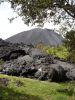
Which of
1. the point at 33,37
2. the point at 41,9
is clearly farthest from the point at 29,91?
the point at 33,37

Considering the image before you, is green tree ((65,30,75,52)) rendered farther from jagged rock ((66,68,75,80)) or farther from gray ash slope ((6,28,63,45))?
gray ash slope ((6,28,63,45))

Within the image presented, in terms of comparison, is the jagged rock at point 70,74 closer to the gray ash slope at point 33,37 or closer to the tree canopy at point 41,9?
the tree canopy at point 41,9

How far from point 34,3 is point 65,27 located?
14.5ft

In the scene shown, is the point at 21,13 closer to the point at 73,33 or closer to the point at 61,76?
the point at 73,33

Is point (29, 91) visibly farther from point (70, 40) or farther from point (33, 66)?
point (33, 66)

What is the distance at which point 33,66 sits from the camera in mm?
35375

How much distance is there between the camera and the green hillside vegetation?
69.5 ft

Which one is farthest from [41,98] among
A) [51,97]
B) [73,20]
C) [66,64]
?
[66,64]

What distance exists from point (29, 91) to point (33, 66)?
12.2 m

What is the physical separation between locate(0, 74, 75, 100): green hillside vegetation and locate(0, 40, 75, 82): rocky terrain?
6.48 metres

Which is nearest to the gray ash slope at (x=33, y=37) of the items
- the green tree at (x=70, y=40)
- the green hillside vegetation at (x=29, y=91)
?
the green tree at (x=70, y=40)

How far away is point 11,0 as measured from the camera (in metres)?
23.6

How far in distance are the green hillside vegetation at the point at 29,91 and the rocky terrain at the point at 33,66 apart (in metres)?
6.48

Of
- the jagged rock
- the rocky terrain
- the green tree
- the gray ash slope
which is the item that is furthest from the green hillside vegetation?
the gray ash slope
